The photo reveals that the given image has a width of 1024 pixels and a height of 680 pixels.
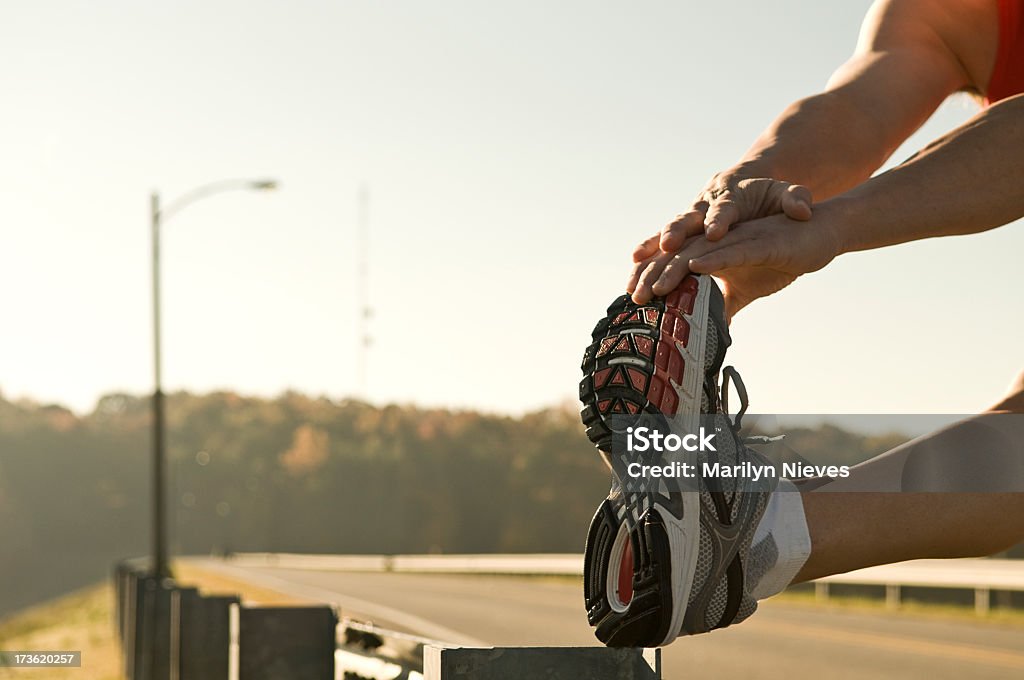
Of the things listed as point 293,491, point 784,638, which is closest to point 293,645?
point 784,638

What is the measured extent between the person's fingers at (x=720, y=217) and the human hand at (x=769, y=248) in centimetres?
2

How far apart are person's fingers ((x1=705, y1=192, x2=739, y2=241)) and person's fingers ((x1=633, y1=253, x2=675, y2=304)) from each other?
9cm

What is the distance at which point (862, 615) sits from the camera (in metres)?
18.4

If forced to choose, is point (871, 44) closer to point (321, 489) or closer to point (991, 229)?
point (991, 229)

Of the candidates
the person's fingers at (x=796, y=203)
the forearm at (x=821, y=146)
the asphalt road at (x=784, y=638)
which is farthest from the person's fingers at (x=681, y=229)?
the asphalt road at (x=784, y=638)

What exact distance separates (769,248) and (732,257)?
8 cm

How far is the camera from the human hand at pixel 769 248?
2.54 meters

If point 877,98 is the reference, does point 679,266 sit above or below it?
below

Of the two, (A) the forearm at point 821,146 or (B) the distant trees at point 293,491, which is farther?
(B) the distant trees at point 293,491

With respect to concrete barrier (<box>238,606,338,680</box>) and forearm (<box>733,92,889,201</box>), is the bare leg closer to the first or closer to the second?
forearm (<box>733,92,889,201</box>)

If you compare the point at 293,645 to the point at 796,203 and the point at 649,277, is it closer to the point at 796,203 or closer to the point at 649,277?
the point at 649,277

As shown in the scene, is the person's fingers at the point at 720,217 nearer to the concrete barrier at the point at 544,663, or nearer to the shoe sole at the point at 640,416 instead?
the shoe sole at the point at 640,416

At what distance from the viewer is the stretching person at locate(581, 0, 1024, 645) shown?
7.97 ft

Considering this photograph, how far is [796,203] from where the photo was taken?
2578mm
